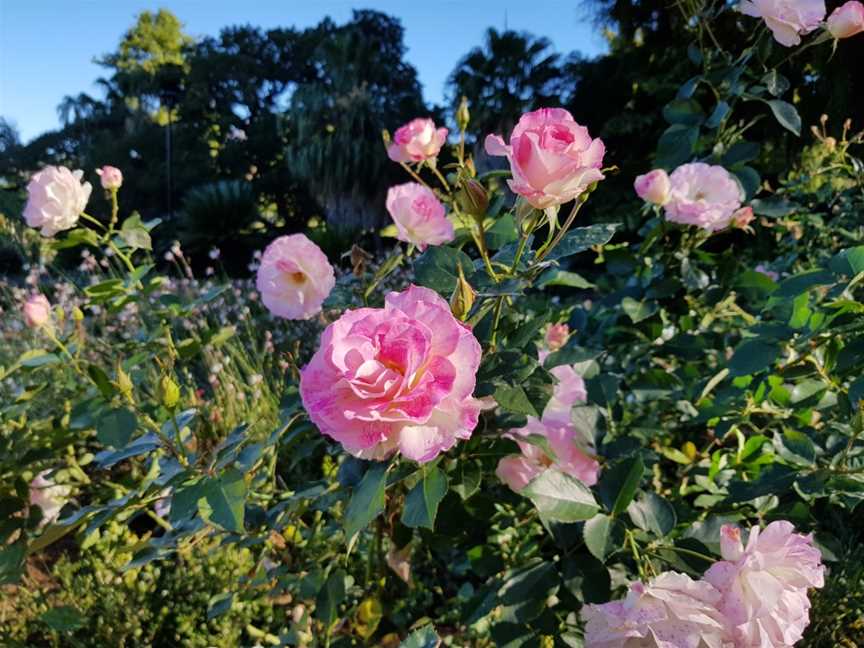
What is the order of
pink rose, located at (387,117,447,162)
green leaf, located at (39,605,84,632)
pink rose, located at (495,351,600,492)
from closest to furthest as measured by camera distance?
pink rose, located at (495,351,600,492)
pink rose, located at (387,117,447,162)
green leaf, located at (39,605,84,632)

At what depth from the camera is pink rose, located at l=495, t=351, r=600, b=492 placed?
74cm

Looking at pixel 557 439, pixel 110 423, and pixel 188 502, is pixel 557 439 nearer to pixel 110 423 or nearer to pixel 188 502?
pixel 188 502

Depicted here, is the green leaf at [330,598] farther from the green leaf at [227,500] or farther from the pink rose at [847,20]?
the pink rose at [847,20]

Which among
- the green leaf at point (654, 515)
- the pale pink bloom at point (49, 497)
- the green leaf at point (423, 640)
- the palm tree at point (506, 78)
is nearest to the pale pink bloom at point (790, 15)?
the green leaf at point (654, 515)

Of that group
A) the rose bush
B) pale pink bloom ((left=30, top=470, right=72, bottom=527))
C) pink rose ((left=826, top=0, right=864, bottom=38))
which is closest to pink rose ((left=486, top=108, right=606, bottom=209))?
the rose bush

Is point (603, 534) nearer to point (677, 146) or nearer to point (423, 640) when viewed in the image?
point (423, 640)

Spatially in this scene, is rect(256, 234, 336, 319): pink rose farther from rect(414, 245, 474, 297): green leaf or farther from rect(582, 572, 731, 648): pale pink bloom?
rect(582, 572, 731, 648): pale pink bloom

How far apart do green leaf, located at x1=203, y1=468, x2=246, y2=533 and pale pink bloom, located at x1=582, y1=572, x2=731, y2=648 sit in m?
0.38

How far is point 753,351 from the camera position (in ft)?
A: 2.76

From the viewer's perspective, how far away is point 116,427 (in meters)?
0.81

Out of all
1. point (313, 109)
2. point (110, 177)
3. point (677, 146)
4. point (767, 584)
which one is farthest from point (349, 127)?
point (767, 584)

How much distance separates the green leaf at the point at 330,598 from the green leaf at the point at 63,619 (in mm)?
530

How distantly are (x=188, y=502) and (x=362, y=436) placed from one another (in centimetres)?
31

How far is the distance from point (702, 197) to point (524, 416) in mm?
548
